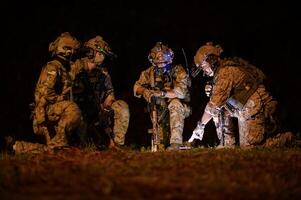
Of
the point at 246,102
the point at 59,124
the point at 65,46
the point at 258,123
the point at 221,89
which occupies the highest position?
the point at 65,46

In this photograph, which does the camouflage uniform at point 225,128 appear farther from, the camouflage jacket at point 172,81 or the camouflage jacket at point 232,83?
the camouflage jacket at point 172,81

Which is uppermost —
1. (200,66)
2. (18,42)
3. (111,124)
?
(18,42)

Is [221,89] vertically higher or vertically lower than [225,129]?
higher

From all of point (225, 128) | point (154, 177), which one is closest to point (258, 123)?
point (225, 128)

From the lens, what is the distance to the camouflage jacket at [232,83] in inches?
448

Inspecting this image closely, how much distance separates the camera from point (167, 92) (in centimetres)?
1198

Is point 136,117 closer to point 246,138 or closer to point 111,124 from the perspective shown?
point 111,124

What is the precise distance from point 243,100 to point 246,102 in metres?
0.08

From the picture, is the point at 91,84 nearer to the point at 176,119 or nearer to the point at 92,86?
the point at 92,86

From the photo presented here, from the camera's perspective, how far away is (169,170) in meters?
7.29

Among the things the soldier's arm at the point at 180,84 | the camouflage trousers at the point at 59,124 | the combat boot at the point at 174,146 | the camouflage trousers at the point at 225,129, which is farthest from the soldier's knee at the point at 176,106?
the camouflage trousers at the point at 59,124

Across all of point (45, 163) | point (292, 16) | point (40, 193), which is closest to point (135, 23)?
point (292, 16)

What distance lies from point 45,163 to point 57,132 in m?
2.94

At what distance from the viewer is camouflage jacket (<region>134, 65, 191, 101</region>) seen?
39.7 ft
